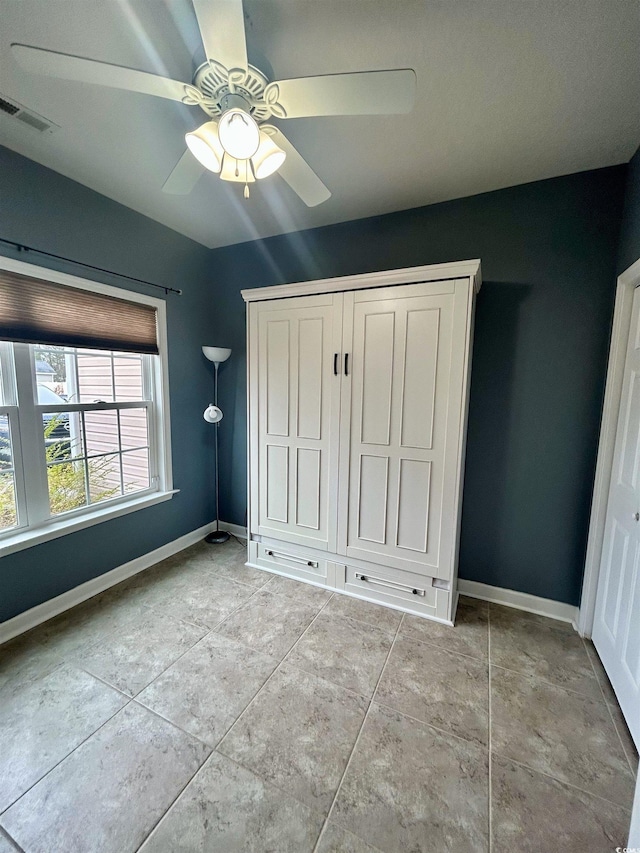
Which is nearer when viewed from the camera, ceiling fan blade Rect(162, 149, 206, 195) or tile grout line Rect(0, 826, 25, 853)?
tile grout line Rect(0, 826, 25, 853)

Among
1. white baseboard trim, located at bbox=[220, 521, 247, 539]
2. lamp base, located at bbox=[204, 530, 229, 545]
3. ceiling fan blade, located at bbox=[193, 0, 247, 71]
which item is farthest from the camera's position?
white baseboard trim, located at bbox=[220, 521, 247, 539]

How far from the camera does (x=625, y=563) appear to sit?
1610mm

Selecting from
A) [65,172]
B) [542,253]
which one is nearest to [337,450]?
[542,253]

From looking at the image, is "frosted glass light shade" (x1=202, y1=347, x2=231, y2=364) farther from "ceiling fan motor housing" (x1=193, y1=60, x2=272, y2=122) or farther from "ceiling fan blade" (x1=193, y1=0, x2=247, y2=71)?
"ceiling fan blade" (x1=193, y1=0, x2=247, y2=71)

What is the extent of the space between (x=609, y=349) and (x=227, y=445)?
2.93 metres

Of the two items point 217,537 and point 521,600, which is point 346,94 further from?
point 217,537

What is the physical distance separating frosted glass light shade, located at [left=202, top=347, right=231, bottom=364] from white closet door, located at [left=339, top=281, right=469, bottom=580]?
3.97 ft

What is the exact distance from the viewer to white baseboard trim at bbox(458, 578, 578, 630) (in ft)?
7.00

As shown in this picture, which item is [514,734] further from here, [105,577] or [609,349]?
[105,577]

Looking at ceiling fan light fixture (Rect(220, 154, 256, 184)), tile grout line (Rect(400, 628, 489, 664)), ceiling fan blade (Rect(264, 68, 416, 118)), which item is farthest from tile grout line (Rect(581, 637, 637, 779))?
ceiling fan light fixture (Rect(220, 154, 256, 184))

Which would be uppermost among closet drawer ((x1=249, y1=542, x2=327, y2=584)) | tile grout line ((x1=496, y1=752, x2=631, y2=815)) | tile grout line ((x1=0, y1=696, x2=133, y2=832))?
closet drawer ((x1=249, y1=542, x2=327, y2=584))

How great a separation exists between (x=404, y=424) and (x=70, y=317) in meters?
2.19

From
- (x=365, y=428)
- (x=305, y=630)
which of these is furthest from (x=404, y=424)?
(x=305, y=630)

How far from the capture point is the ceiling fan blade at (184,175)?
1422 mm
